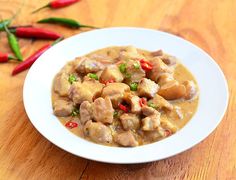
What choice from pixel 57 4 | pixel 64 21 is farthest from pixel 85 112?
pixel 57 4

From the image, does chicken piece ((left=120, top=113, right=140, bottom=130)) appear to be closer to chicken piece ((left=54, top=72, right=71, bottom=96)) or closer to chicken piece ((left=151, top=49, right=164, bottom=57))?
chicken piece ((left=54, top=72, right=71, bottom=96))

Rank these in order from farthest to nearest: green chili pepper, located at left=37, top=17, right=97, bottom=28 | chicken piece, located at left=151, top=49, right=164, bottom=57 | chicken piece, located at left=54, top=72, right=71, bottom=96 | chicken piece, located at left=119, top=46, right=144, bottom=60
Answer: green chili pepper, located at left=37, top=17, right=97, bottom=28
chicken piece, located at left=151, top=49, right=164, bottom=57
chicken piece, located at left=119, top=46, right=144, bottom=60
chicken piece, located at left=54, top=72, right=71, bottom=96

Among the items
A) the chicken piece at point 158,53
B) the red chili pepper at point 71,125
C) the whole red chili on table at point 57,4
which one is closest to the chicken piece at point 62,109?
the red chili pepper at point 71,125

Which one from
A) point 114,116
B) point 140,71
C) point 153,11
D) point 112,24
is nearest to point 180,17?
point 153,11

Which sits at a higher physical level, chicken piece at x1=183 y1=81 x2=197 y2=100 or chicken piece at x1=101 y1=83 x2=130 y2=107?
chicken piece at x1=183 y1=81 x2=197 y2=100

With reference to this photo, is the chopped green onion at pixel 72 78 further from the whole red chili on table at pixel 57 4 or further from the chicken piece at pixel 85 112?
the whole red chili on table at pixel 57 4

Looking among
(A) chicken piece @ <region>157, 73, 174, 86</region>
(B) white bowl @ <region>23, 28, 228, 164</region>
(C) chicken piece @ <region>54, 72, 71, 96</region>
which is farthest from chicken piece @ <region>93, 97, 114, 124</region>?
(A) chicken piece @ <region>157, 73, 174, 86</region>
